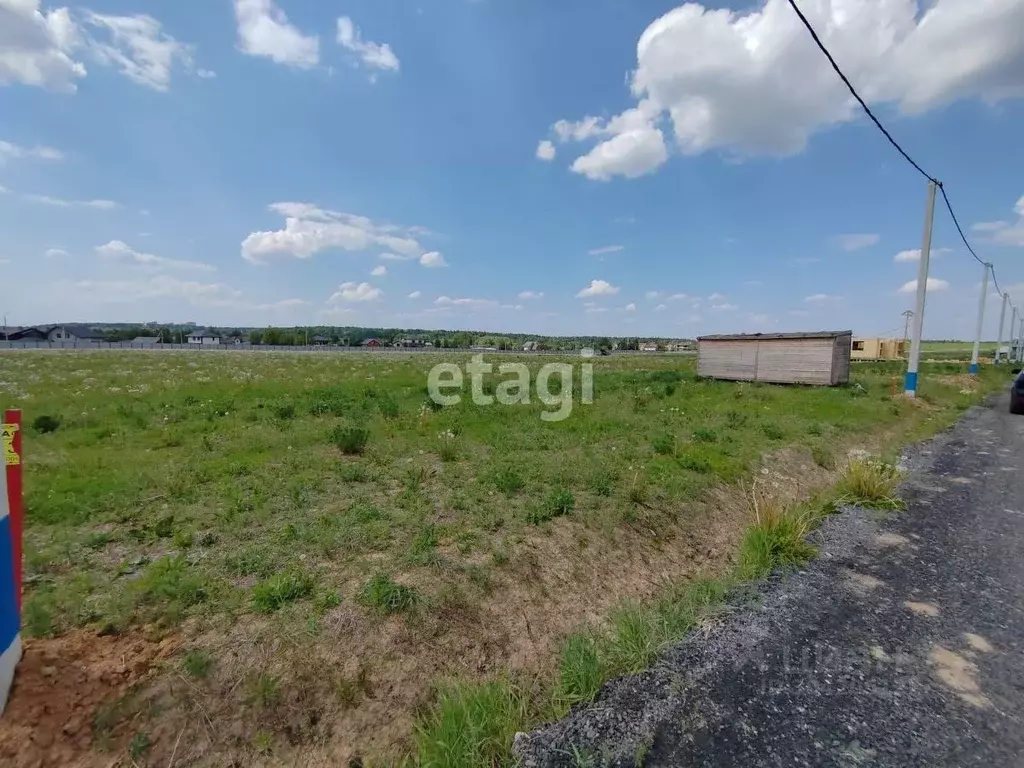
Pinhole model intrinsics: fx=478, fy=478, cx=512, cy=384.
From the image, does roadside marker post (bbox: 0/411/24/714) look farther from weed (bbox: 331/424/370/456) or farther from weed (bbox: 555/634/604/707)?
weed (bbox: 331/424/370/456)

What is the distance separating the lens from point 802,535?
5805 mm

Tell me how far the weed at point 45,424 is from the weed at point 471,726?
1103 centimetres

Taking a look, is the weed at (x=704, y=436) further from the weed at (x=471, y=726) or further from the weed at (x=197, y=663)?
the weed at (x=197, y=663)

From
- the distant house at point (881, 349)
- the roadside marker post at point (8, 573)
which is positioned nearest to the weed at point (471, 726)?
the roadside marker post at point (8, 573)

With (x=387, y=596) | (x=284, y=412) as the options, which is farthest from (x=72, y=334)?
(x=387, y=596)

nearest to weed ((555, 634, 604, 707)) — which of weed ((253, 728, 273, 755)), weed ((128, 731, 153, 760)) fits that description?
weed ((253, 728, 273, 755))

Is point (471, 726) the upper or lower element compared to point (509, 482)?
lower

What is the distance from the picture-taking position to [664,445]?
350 inches

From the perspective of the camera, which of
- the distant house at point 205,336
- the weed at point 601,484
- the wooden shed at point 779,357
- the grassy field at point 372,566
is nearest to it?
the grassy field at point 372,566

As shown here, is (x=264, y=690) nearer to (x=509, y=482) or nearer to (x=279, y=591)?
(x=279, y=591)

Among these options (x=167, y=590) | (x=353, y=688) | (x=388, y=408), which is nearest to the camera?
(x=353, y=688)

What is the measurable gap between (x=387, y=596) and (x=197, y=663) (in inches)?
52.1

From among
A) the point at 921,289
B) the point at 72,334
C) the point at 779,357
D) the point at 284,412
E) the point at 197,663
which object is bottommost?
the point at 197,663

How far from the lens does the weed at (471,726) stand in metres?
2.87
